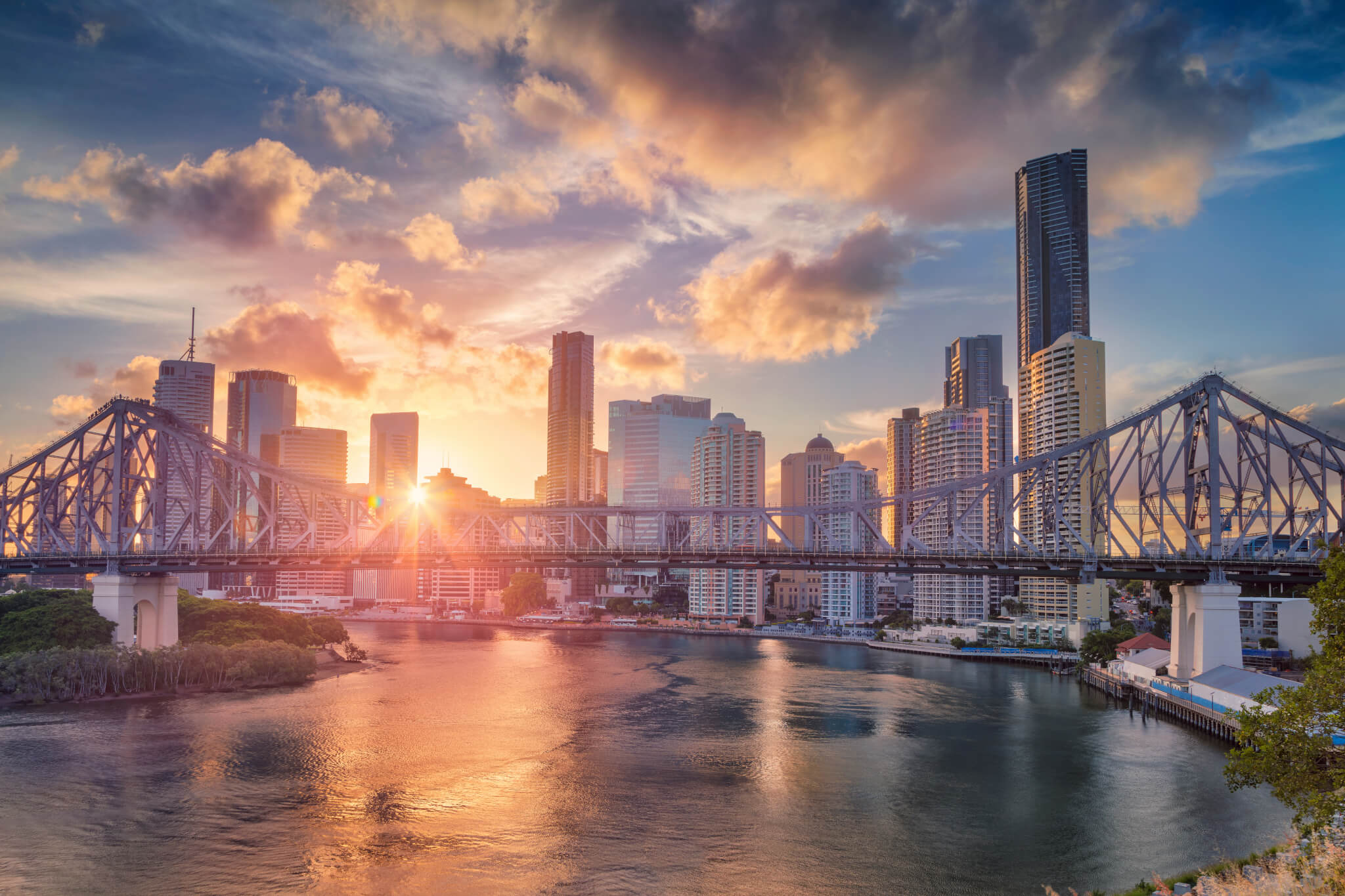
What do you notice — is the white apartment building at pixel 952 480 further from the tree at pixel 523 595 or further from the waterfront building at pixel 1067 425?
the tree at pixel 523 595

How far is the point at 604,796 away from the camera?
4388 centimetres

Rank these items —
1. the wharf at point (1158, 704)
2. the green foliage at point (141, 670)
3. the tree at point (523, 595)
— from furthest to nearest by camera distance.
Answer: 1. the tree at point (523, 595)
2. the green foliage at point (141, 670)
3. the wharf at point (1158, 704)

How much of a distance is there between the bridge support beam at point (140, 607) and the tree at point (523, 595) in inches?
4117

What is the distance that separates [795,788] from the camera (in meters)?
45.9

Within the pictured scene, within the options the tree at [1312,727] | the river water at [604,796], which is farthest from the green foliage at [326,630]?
the tree at [1312,727]

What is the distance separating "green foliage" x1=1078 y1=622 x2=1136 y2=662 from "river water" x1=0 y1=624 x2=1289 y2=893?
18.3m

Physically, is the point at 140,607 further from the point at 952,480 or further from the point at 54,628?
the point at 952,480

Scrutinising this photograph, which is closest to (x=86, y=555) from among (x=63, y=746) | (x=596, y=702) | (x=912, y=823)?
(x=63, y=746)

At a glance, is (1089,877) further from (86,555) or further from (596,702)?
(86,555)

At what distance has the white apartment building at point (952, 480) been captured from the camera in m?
147

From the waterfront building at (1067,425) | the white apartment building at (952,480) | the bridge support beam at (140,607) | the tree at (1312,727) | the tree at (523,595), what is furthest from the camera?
the tree at (523,595)

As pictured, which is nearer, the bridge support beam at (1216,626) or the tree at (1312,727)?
the tree at (1312,727)

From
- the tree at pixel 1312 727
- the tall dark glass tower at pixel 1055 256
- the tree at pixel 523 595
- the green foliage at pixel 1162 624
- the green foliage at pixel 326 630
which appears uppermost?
the tall dark glass tower at pixel 1055 256

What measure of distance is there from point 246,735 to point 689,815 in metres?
33.0
